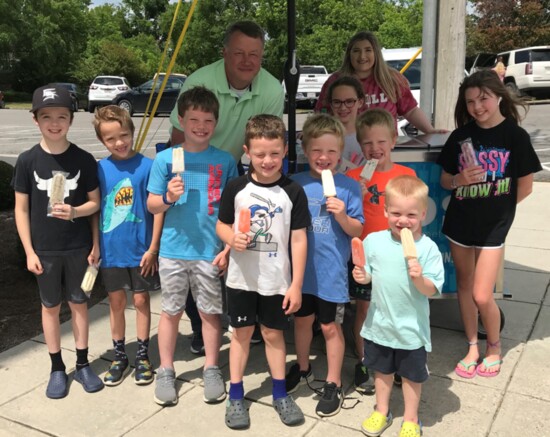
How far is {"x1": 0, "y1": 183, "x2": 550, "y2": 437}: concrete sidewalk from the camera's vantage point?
2928 millimetres

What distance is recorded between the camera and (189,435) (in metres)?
2.88

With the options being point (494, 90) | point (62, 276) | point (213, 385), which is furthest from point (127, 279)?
point (494, 90)

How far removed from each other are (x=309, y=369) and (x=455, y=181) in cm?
140

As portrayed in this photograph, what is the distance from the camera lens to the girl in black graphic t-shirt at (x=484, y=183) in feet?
10.6

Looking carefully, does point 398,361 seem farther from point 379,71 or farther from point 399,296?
point 379,71

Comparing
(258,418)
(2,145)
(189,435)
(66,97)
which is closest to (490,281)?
(258,418)

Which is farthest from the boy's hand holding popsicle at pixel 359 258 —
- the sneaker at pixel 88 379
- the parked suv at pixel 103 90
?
the parked suv at pixel 103 90

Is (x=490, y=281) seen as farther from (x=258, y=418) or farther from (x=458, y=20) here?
(x=458, y=20)

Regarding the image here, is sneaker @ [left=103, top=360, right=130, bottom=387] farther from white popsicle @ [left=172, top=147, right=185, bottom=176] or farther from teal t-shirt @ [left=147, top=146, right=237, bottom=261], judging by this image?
white popsicle @ [left=172, top=147, right=185, bottom=176]

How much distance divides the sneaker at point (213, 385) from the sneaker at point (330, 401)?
1.80 ft

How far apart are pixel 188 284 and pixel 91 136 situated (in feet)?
50.0

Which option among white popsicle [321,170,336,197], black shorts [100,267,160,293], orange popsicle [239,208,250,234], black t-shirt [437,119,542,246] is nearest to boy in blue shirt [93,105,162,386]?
black shorts [100,267,160,293]

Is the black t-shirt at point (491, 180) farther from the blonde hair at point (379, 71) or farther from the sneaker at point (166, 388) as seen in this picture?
the sneaker at point (166, 388)

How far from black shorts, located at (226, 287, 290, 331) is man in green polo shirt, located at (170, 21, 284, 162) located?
3.46ft
